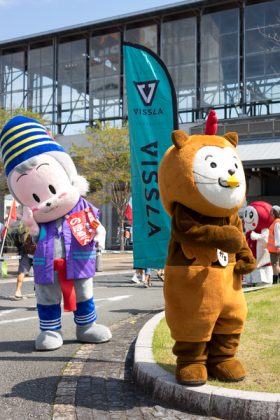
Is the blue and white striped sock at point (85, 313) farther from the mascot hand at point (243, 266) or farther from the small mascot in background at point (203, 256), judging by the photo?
the mascot hand at point (243, 266)

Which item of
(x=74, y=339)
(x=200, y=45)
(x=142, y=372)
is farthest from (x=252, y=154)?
(x=142, y=372)

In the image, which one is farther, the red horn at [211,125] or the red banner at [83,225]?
the red banner at [83,225]

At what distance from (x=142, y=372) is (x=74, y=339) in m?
2.35

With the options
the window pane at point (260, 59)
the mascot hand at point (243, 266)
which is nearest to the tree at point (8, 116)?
the window pane at point (260, 59)

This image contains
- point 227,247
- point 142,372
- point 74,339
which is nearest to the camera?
point 227,247

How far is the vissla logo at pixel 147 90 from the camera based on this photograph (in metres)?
5.95

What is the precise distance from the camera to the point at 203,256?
13.1ft

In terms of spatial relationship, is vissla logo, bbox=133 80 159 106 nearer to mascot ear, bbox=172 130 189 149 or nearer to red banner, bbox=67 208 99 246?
red banner, bbox=67 208 99 246

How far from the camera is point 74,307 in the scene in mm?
6047

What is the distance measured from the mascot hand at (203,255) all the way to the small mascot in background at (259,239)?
24.9 feet

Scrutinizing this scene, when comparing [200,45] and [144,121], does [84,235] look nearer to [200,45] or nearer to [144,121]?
[144,121]

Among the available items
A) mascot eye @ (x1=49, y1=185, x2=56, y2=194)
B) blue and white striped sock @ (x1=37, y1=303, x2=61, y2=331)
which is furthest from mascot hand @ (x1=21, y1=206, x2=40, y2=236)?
blue and white striped sock @ (x1=37, y1=303, x2=61, y2=331)

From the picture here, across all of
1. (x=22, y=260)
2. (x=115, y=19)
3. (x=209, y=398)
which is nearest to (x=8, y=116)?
(x=115, y=19)

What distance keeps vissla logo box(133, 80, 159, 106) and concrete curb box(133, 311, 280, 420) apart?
2.88 metres
